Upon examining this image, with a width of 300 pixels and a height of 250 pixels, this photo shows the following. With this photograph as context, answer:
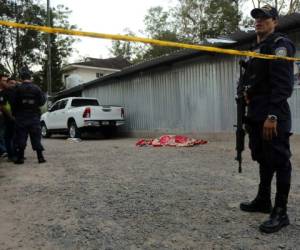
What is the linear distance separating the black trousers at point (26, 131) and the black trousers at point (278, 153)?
17.5ft

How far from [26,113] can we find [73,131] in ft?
26.5

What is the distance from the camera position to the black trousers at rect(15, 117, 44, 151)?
7801mm

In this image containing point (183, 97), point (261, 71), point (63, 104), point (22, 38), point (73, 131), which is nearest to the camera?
point (261, 71)

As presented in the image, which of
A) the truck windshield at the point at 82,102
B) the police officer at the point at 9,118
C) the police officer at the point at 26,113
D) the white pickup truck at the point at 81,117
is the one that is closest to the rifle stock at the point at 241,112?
the police officer at the point at 26,113

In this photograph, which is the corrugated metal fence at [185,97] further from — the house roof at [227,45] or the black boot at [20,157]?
the black boot at [20,157]

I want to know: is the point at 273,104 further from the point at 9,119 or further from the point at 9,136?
the point at 9,136

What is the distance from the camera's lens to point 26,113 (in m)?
7.87

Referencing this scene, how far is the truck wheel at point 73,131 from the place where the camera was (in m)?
15.7

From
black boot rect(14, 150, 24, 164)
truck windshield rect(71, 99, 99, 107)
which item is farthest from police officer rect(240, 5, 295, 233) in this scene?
truck windshield rect(71, 99, 99, 107)

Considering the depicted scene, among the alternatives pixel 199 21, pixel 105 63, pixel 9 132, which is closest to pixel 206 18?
pixel 199 21

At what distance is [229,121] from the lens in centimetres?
1180

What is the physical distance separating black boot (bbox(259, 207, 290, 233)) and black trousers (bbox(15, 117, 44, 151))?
222 inches

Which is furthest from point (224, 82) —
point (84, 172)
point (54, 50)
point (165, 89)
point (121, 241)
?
point (54, 50)

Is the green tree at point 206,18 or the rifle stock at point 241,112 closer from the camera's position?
the rifle stock at point 241,112
